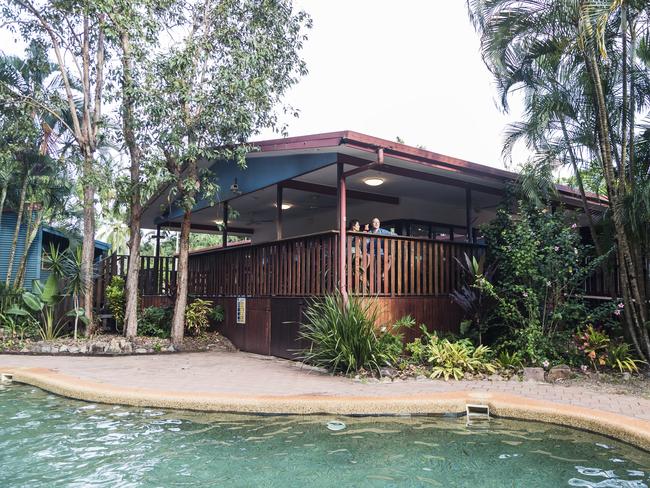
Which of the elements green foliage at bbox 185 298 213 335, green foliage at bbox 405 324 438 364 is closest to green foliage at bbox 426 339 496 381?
green foliage at bbox 405 324 438 364

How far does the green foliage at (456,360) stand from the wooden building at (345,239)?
3.56 ft

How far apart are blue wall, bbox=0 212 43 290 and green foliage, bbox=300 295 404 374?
1436 cm

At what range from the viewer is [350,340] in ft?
24.2

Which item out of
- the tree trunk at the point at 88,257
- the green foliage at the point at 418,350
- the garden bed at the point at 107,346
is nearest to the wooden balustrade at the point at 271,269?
the garden bed at the point at 107,346

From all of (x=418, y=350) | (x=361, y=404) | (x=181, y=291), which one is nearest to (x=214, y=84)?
(x=181, y=291)

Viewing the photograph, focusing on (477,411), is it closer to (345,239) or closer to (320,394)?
(320,394)

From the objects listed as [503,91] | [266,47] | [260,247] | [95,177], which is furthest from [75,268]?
[503,91]

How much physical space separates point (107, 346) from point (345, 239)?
5469 millimetres

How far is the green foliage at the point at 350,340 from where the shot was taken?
24.1 ft

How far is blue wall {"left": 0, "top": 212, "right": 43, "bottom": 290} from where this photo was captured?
17.8 metres

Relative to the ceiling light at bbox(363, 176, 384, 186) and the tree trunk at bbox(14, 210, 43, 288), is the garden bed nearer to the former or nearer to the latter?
the ceiling light at bbox(363, 176, 384, 186)

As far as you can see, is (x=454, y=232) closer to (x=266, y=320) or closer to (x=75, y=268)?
(x=266, y=320)

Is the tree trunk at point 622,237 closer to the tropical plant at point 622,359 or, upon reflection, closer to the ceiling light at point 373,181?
the tropical plant at point 622,359

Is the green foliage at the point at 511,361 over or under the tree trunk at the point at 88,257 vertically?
under
